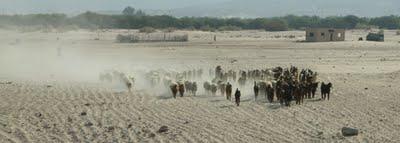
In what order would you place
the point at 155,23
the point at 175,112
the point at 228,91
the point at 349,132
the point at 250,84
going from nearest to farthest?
the point at 349,132
the point at 175,112
the point at 228,91
the point at 250,84
the point at 155,23

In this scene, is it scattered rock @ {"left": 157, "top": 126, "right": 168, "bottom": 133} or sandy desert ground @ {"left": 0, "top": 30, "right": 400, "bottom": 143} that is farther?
scattered rock @ {"left": 157, "top": 126, "right": 168, "bottom": 133}

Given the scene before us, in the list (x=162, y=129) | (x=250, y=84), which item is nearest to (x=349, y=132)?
(x=162, y=129)

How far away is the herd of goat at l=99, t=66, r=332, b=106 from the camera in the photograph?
22.6 meters

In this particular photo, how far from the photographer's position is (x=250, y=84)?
28.1 m

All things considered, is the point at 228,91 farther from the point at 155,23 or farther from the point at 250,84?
the point at 155,23

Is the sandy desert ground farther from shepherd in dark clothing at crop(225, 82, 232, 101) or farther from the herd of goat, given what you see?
shepherd in dark clothing at crop(225, 82, 232, 101)

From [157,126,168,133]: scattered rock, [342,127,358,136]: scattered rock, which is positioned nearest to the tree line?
[157,126,168,133]: scattered rock

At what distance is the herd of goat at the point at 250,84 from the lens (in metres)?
22.6

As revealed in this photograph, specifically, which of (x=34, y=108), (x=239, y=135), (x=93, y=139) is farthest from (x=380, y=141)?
(x=34, y=108)

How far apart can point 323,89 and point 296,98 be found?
1.34 metres

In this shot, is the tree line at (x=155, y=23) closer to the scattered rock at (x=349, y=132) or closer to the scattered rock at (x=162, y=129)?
the scattered rock at (x=162, y=129)

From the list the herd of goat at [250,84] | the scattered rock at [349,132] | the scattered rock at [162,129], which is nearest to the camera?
the scattered rock at [349,132]

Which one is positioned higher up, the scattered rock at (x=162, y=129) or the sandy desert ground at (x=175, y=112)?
the scattered rock at (x=162, y=129)

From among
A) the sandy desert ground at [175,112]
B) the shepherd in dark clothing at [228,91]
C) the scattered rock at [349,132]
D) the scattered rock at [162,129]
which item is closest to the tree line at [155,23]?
the sandy desert ground at [175,112]
